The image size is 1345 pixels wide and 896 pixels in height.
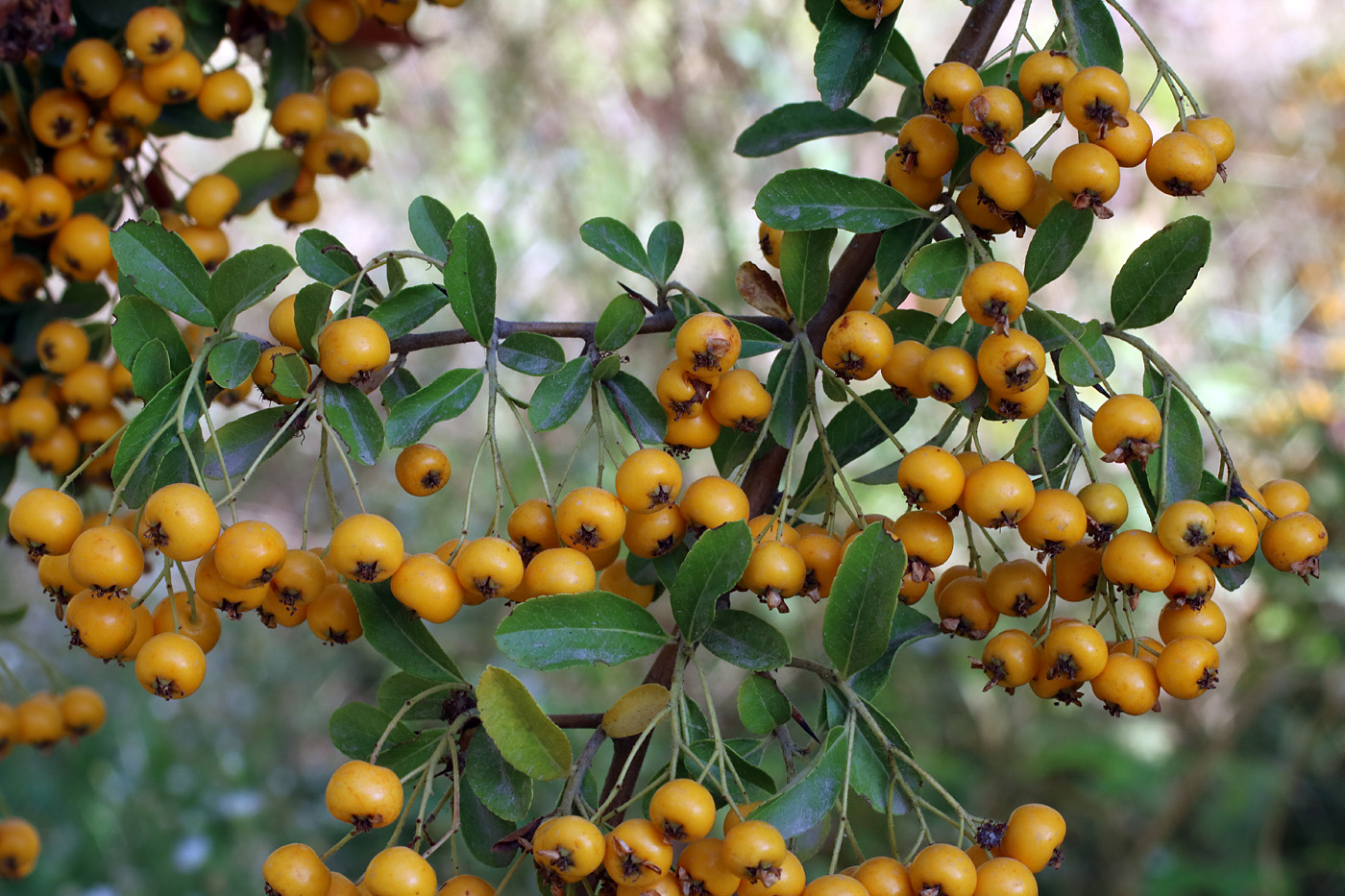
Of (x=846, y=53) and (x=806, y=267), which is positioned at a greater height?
(x=846, y=53)

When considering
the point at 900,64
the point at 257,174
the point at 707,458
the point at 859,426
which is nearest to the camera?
the point at 859,426

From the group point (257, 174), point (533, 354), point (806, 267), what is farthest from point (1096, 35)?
point (257, 174)

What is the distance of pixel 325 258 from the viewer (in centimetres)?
87

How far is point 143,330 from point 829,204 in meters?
0.55

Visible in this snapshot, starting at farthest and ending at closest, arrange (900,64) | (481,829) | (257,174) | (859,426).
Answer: (257,174), (900,64), (859,426), (481,829)

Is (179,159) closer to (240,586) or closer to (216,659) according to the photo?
(216,659)

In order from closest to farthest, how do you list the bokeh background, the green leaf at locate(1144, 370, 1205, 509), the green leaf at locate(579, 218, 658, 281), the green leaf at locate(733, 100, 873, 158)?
the green leaf at locate(1144, 370, 1205, 509) < the green leaf at locate(579, 218, 658, 281) < the green leaf at locate(733, 100, 873, 158) < the bokeh background

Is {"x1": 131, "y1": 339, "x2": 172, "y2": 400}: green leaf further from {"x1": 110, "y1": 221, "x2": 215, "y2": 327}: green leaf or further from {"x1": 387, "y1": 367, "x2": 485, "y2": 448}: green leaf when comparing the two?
{"x1": 387, "y1": 367, "x2": 485, "y2": 448}: green leaf

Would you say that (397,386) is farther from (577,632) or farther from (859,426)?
(859,426)

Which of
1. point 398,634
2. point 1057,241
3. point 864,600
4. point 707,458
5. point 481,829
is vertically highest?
point 1057,241

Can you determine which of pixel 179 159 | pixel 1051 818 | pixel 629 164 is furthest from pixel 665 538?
pixel 179 159

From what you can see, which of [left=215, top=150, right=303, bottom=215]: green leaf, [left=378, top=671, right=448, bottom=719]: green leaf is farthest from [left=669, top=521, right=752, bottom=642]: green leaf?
[left=215, top=150, right=303, bottom=215]: green leaf

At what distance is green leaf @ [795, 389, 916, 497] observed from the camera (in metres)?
0.92

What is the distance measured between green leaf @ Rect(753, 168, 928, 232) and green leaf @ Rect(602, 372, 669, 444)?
17cm
